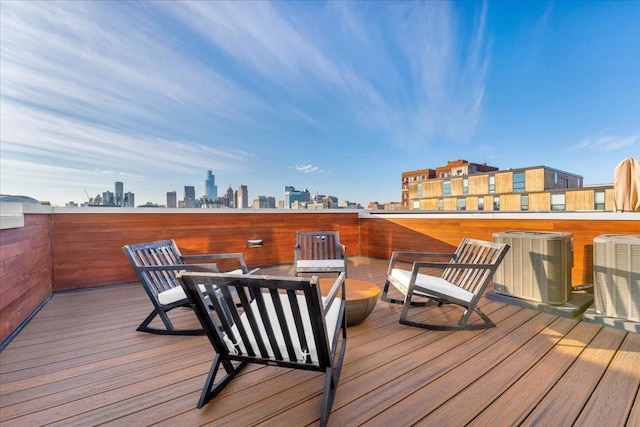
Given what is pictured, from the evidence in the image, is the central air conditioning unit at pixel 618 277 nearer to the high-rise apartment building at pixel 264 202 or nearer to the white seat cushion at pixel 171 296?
the white seat cushion at pixel 171 296

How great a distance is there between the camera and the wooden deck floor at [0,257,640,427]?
4.16 feet

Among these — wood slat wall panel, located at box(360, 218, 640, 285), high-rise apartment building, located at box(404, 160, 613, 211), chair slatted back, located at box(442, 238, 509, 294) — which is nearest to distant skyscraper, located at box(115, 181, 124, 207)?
wood slat wall panel, located at box(360, 218, 640, 285)

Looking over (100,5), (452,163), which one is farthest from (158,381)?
(452,163)

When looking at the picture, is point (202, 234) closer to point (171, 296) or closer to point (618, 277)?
point (171, 296)

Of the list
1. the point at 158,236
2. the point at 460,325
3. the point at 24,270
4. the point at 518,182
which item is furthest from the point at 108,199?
the point at 518,182

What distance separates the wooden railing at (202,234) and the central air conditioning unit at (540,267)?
1021mm

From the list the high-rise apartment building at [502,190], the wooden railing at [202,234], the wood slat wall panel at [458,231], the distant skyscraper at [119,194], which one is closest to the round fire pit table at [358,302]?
the wooden railing at [202,234]

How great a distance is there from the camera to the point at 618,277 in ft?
7.38

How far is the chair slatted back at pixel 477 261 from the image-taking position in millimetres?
2189

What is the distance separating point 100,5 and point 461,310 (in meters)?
6.84

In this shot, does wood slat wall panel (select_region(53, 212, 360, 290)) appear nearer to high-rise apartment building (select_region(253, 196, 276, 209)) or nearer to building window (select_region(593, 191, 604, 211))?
high-rise apartment building (select_region(253, 196, 276, 209))

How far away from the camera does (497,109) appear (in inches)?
786

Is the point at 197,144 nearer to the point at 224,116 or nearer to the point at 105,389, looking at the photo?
the point at 224,116

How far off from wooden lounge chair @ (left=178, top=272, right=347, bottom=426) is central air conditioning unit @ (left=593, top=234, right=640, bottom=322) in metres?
2.51
